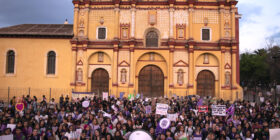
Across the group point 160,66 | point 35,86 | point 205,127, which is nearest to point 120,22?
point 160,66

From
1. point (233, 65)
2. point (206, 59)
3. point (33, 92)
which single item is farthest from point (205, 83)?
point (33, 92)

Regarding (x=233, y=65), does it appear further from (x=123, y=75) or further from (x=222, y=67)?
(x=123, y=75)

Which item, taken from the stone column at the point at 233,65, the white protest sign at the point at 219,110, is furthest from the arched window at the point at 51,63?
the white protest sign at the point at 219,110

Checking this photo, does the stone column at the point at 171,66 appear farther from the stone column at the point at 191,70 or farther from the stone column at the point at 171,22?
the stone column at the point at 191,70

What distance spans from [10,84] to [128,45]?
14812 millimetres

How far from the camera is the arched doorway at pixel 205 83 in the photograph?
30.2 metres

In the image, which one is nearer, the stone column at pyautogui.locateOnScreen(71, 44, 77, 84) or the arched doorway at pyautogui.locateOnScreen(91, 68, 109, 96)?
the stone column at pyautogui.locateOnScreen(71, 44, 77, 84)

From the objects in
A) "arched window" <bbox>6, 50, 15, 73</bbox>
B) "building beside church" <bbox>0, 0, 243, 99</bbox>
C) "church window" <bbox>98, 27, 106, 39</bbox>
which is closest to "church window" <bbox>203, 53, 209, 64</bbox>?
"building beside church" <bbox>0, 0, 243, 99</bbox>

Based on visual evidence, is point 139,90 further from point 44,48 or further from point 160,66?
point 44,48

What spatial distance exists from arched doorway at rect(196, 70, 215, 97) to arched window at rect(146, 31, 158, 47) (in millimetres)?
6512

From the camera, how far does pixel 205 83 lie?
1198 inches

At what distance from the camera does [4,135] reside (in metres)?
10.2

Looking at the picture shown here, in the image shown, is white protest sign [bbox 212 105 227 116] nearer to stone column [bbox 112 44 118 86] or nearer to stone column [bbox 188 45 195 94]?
stone column [bbox 188 45 195 94]

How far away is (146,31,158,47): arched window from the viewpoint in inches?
1224
